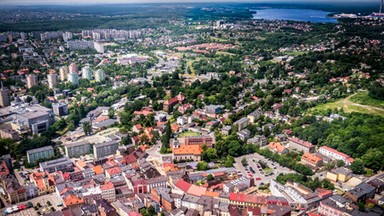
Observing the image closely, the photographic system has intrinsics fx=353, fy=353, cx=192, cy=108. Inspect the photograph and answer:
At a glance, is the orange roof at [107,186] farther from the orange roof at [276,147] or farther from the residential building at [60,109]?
the residential building at [60,109]

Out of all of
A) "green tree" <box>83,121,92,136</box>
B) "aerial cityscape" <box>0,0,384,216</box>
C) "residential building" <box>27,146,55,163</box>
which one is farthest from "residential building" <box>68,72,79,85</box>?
"residential building" <box>27,146,55,163</box>

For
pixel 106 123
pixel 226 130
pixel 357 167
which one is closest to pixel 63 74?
pixel 106 123

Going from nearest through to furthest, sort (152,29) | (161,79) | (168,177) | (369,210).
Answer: (369,210)
(168,177)
(161,79)
(152,29)

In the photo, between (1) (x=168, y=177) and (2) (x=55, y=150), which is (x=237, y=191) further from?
(2) (x=55, y=150)

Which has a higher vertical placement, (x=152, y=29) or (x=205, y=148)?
(x=152, y=29)

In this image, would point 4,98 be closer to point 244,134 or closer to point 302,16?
point 244,134

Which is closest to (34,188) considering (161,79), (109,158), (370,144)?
(109,158)

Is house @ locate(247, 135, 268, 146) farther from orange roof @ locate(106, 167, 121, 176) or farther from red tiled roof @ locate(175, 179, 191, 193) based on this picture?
orange roof @ locate(106, 167, 121, 176)
